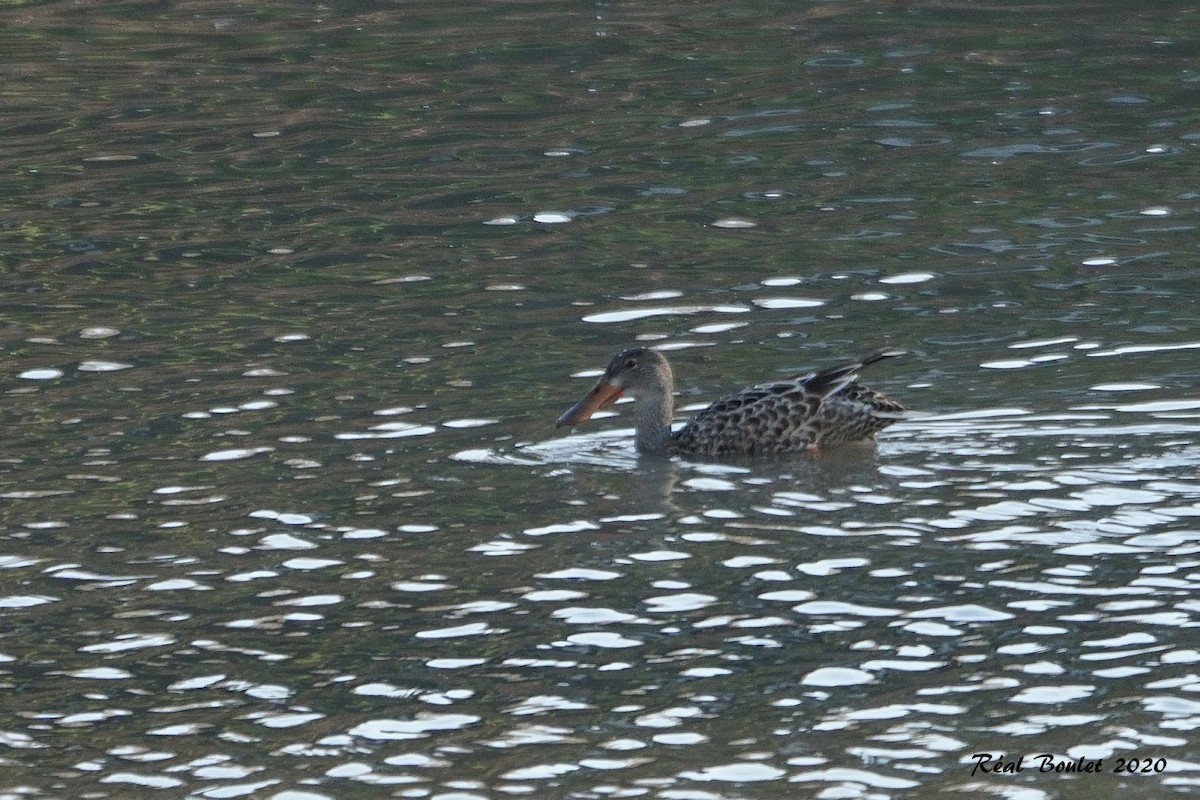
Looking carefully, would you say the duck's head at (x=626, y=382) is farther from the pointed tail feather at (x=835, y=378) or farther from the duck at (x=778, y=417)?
the pointed tail feather at (x=835, y=378)

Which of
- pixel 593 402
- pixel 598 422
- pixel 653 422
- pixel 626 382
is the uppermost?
pixel 626 382

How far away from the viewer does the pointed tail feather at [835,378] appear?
1231 cm

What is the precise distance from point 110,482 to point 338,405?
70.4 inches

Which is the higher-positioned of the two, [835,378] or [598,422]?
[835,378]

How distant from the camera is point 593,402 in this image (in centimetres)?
1304

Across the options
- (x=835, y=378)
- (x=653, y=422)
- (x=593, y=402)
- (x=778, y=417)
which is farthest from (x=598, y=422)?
(x=835, y=378)

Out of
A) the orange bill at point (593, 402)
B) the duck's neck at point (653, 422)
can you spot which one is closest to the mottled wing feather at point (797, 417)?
the duck's neck at point (653, 422)

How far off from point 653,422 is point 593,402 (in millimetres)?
386

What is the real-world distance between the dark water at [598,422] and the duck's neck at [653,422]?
31 cm

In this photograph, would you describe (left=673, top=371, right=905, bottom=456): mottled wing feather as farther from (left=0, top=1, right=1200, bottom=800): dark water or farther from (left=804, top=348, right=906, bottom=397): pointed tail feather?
(left=0, top=1, right=1200, bottom=800): dark water
